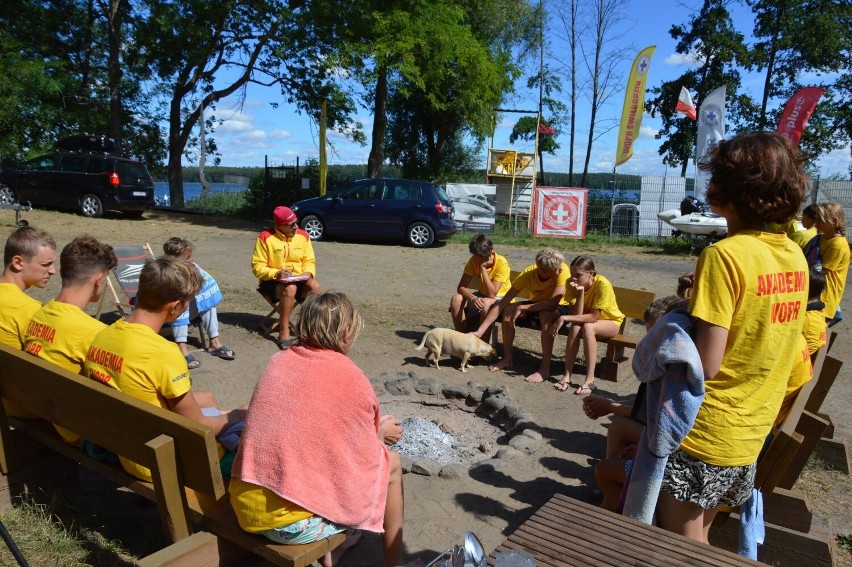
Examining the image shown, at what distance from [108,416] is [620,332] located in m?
5.00

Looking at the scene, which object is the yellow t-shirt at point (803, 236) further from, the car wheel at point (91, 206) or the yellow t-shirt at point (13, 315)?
the car wheel at point (91, 206)

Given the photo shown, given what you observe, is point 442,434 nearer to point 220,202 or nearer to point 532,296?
point 532,296

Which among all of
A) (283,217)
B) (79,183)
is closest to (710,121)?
(283,217)

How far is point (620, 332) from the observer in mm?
6352

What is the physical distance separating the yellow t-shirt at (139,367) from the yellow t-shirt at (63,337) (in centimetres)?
35

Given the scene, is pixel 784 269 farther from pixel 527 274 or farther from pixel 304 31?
pixel 304 31

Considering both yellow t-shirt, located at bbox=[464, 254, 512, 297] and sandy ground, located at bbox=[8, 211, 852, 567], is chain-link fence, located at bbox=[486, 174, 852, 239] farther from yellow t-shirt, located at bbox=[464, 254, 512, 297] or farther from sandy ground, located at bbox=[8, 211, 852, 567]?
yellow t-shirt, located at bbox=[464, 254, 512, 297]

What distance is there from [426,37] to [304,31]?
4076 mm

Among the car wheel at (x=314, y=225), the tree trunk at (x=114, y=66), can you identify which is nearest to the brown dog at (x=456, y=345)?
the car wheel at (x=314, y=225)

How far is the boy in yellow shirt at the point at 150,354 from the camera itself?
8.75 feet

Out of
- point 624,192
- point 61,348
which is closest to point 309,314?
point 61,348

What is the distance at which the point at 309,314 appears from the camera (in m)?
2.41

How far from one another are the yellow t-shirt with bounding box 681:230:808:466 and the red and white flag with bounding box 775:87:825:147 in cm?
1600

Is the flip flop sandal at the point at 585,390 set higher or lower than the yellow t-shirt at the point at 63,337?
lower
